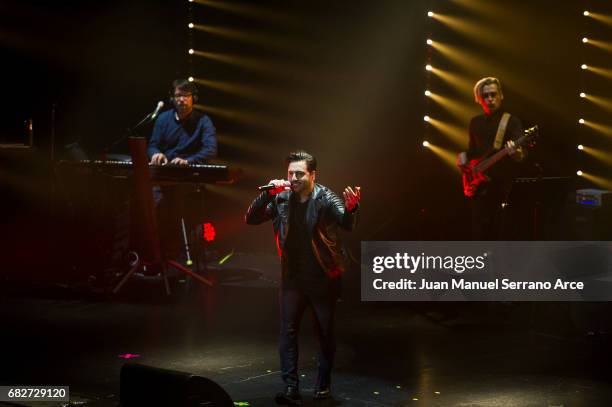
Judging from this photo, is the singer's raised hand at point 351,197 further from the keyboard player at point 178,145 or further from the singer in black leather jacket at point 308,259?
the keyboard player at point 178,145

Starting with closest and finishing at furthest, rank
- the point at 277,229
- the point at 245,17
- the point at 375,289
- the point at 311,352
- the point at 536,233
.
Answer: the point at 277,229, the point at 311,352, the point at 536,233, the point at 375,289, the point at 245,17

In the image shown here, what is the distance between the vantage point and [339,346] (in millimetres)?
7242

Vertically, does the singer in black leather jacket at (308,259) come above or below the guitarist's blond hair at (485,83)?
below

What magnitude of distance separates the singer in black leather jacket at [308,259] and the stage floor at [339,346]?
1.04 ft

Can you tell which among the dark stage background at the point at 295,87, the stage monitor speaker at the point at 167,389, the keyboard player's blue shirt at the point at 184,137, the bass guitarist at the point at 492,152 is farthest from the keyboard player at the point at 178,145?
the stage monitor speaker at the point at 167,389

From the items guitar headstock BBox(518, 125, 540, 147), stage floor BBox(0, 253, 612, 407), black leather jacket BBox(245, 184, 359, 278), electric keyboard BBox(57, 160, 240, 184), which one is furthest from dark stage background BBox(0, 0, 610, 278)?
black leather jacket BBox(245, 184, 359, 278)

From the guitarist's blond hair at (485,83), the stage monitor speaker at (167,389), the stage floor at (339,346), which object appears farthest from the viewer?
the guitarist's blond hair at (485,83)

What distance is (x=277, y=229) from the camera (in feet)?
19.4

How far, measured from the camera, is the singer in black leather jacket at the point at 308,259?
5766 millimetres

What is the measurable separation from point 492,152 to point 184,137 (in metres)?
3.23

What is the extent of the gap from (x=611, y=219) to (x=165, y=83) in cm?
566

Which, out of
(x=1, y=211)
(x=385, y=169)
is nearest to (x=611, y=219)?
(x=385, y=169)

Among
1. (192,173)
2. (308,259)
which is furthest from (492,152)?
(308,259)

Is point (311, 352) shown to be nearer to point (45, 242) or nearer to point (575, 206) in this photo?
point (575, 206)
